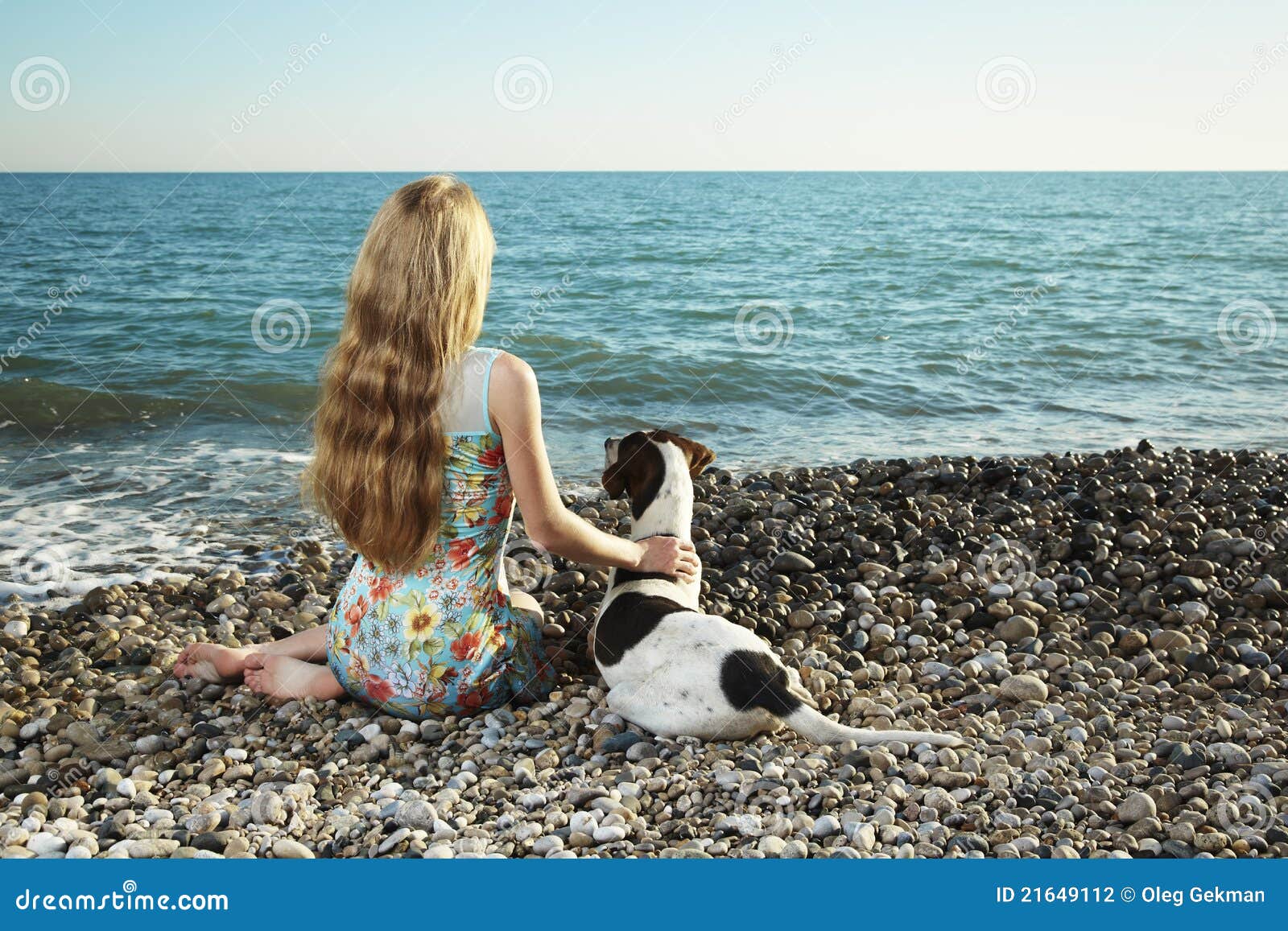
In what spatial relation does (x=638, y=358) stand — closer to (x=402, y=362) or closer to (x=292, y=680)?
(x=292, y=680)

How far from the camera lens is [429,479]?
3.50 meters

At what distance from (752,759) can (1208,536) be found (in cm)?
373

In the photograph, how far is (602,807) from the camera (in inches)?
122

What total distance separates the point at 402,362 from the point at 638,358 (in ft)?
26.5

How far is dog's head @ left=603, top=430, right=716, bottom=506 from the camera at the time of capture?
4254mm

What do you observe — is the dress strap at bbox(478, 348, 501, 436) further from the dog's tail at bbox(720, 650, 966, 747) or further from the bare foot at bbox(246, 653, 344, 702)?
the bare foot at bbox(246, 653, 344, 702)

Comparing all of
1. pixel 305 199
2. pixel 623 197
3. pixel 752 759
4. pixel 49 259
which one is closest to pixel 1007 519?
pixel 752 759

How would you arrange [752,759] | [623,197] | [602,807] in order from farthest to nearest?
[623,197]
[752,759]
[602,807]

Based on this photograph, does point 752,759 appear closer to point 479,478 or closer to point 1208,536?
point 479,478

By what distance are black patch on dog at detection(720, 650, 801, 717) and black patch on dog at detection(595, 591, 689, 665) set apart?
0.33m

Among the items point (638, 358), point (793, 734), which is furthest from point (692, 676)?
point (638, 358)

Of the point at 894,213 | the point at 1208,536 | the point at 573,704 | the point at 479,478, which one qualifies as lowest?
the point at 573,704

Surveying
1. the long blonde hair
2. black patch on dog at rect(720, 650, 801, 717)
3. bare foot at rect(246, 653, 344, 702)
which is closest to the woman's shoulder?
the long blonde hair

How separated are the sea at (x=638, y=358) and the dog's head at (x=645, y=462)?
3006 millimetres
